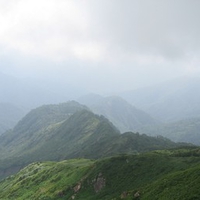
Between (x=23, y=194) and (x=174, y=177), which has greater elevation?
(x=174, y=177)

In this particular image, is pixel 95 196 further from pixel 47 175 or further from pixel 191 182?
pixel 47 175

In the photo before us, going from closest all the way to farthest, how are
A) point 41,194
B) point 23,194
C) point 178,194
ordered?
1. point 178,194
2. point 41,194
3. point 23,194

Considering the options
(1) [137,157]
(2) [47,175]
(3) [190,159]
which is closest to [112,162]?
(1) [137,157]

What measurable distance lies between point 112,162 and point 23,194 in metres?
52.2

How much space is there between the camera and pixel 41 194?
130750 millimetres

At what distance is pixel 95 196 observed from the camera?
103 meters

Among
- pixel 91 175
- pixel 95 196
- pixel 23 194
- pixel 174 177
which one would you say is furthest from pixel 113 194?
pixel 23 194

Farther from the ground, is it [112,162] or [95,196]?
[112,162]

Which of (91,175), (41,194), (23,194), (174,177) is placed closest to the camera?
(174,177)

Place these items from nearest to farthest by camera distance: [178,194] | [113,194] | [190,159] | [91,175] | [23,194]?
[178,194] → [113,194] → [190,159] → [91,175] → [23,194]

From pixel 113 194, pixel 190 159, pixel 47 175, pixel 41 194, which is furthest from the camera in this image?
pixel 47 175

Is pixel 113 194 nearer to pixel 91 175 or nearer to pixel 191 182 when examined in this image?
pixel 91 175

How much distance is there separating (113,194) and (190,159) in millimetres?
28309

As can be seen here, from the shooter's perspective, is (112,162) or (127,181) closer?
(127,181)
